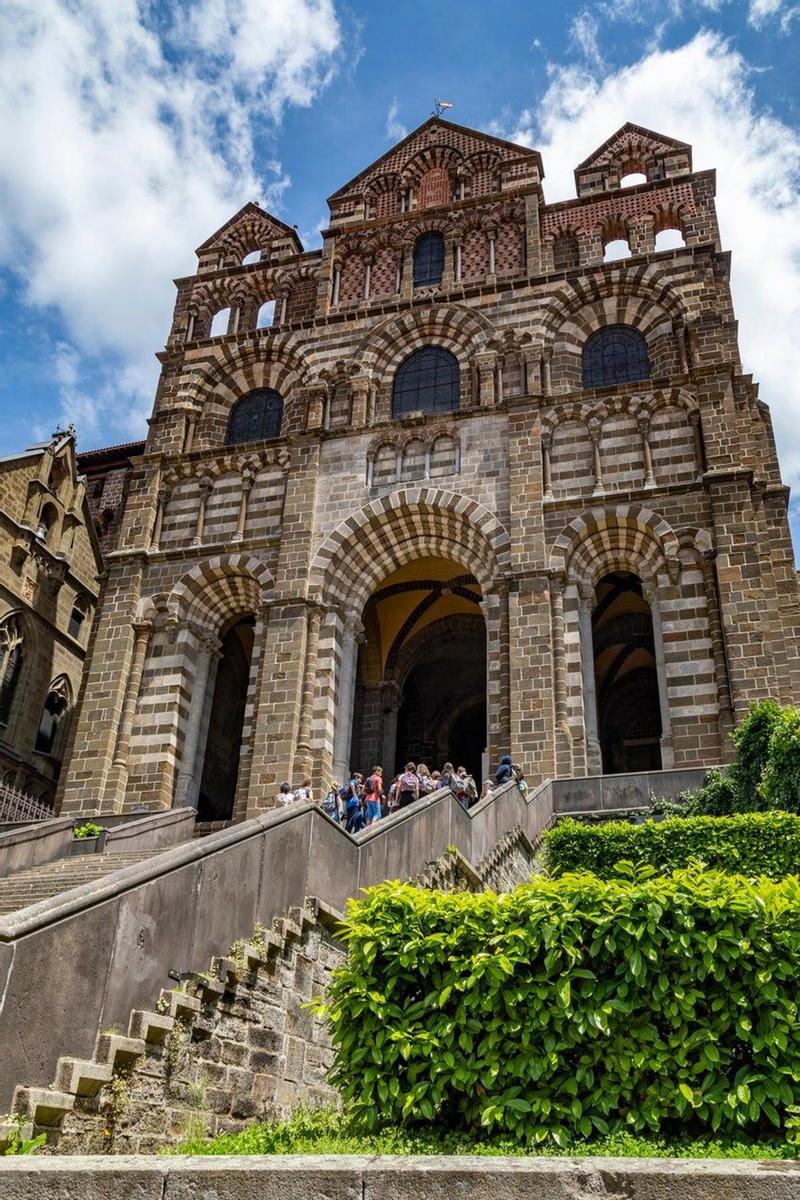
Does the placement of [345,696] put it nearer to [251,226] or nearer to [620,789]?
[620,789]

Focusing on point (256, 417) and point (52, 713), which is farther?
point (52, 713)

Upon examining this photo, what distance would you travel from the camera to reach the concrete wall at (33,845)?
15.5m

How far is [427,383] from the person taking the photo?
25.5m

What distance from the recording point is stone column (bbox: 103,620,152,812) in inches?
862

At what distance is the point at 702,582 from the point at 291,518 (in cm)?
976

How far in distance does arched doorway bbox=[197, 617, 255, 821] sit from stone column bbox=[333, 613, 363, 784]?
389cm

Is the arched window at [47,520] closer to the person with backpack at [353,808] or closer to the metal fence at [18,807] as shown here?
the metal fence at [18,807]

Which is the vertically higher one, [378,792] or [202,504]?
[202,504]

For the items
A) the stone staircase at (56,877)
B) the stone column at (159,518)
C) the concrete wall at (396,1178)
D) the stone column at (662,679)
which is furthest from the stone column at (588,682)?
the concrete wall at (396,1178)

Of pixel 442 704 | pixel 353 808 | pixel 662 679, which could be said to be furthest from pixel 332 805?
pixel 442 704

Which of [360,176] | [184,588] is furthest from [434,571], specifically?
[360,176]

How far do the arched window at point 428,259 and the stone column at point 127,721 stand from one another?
12.2 meters

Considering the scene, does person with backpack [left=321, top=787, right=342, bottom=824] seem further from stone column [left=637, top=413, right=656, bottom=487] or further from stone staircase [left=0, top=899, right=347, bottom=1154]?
stone column [left=637, top=413, right=656, bottom=487]

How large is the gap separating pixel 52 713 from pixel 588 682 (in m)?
18.3
